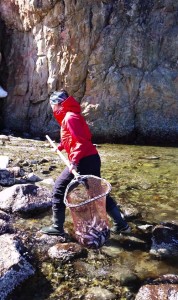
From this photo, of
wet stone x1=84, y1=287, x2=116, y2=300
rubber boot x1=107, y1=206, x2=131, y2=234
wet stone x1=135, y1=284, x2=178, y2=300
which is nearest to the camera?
wet stone x1=135, y1=284, x2=178, y2=300

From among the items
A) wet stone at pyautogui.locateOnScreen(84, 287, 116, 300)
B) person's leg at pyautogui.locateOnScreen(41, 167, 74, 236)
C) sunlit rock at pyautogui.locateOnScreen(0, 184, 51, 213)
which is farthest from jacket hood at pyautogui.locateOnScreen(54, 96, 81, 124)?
wet stone at pyautogui.locateOnScreen(84, 287, 116, 300)

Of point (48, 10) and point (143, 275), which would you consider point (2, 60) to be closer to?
point (48, 10)

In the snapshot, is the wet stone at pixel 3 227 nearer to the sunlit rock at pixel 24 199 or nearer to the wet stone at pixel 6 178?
the sunlit rock at pixel 24 199

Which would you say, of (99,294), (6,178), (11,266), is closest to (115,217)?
(99,294)

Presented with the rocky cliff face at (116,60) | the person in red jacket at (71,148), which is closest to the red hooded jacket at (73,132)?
the person in red jacket at (71,148)

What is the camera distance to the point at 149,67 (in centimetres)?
1155

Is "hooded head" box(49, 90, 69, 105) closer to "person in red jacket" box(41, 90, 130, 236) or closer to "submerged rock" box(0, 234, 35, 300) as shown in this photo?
"person in red jacket" box(41, 90, 130, 236)

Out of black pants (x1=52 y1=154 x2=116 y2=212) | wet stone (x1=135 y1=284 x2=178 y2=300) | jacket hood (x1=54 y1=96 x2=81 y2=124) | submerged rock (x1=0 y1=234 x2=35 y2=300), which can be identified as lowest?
wet stone (x1=135 y1=284 x2=178 y2=300)

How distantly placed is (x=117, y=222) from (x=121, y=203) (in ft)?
3.69

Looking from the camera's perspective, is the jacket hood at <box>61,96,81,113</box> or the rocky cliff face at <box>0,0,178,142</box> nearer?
the jacket hood at <box>61,96,81,113</box>

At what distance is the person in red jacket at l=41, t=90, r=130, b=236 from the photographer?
4730 millimetres

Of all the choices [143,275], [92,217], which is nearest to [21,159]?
[92,217]

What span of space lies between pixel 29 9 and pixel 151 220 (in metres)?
8.67

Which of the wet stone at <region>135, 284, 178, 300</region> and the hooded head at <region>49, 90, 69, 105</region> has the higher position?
the hooded head at <region>49, 90, 69, 105</region>
